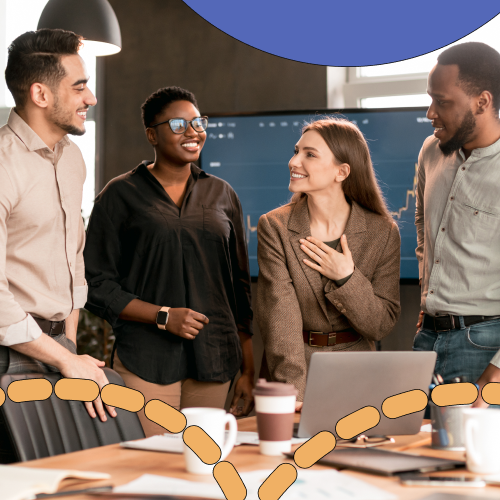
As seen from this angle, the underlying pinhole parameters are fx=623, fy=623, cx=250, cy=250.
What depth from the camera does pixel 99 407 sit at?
1.55 m

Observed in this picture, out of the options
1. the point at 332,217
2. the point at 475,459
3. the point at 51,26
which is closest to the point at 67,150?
the point at 51,26

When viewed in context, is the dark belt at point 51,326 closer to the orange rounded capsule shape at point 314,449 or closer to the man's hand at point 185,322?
the man's hand at point 185,322

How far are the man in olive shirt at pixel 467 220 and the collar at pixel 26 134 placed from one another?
128 cm

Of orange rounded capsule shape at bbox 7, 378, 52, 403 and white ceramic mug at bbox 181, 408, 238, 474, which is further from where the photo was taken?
orange rounded capsule shape at bbox 7, 378, 52, 403

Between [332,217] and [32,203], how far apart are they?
3.46ft

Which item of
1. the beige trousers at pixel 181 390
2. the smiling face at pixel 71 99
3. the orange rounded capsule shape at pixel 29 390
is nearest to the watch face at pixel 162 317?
the beige trousers at pixel 181 390

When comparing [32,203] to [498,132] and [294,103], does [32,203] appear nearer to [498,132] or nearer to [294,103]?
[498,132]

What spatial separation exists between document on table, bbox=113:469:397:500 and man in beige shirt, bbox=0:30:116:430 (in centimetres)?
70

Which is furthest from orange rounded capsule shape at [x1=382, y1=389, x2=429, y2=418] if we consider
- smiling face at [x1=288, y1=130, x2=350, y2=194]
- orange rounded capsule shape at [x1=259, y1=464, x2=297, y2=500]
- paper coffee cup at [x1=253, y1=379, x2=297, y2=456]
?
smiling face at [x1=288, y1=130, x2=350, y2=194]

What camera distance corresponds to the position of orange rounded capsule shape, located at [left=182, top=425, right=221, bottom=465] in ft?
3.62

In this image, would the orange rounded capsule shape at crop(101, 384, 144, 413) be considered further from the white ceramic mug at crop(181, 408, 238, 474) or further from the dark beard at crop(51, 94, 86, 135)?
the dark beard at crop(51, 94, 86, 135)

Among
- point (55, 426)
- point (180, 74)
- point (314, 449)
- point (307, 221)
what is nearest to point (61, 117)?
point (307, 221)

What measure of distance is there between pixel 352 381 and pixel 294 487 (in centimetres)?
38

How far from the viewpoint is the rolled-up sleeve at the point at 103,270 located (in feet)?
7.94
